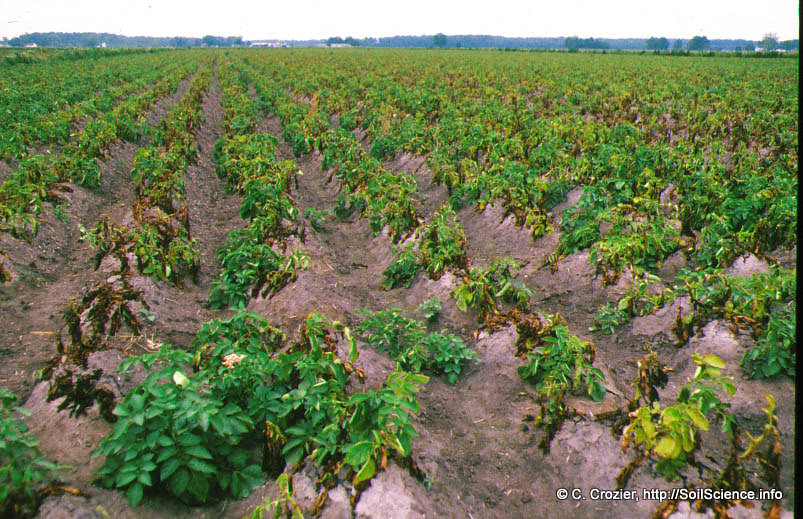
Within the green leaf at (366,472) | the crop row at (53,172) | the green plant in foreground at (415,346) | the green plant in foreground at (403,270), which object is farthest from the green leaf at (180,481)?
the crop row at (53,172)

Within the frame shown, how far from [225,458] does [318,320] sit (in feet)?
3.40

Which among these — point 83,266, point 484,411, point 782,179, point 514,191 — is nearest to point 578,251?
point 514,191

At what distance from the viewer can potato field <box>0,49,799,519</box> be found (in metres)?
2.38

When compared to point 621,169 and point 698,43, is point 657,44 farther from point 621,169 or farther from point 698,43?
point 621,169

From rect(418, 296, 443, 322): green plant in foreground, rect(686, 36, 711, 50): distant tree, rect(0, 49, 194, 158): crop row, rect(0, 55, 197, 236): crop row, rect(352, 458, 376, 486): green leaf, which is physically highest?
→ rect(686, 36, 711, 50): distant tree

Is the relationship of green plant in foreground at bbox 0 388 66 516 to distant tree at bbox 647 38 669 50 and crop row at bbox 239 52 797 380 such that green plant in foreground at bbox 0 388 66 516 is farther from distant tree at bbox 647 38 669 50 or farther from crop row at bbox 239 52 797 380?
distant tree at bbox 647 38 669 50

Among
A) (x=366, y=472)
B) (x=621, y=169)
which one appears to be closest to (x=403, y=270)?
(x=366, y=472)

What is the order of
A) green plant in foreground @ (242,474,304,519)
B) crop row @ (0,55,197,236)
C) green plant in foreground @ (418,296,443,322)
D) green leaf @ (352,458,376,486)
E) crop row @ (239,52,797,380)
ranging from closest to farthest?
green plant in foreground @ (242,474,304,519), green leaf @ (352,458,376,486), green plant in foreground @ (418,296,443,322), crop row @ (239,52,797,380), crop row @ (0,55,197,236)

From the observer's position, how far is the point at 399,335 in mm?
4000

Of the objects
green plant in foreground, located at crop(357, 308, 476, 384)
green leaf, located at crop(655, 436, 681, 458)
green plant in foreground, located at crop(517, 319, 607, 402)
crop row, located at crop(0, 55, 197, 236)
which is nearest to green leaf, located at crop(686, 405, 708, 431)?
green leaf, located at crop(655, 436, 681, 458)

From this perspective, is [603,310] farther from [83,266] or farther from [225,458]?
[83,266]

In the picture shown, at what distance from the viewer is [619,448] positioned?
279 cm

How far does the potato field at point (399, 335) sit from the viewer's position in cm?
238

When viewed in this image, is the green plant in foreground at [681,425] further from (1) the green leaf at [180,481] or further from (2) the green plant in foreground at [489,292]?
(1) the green leaf at [180,481]
